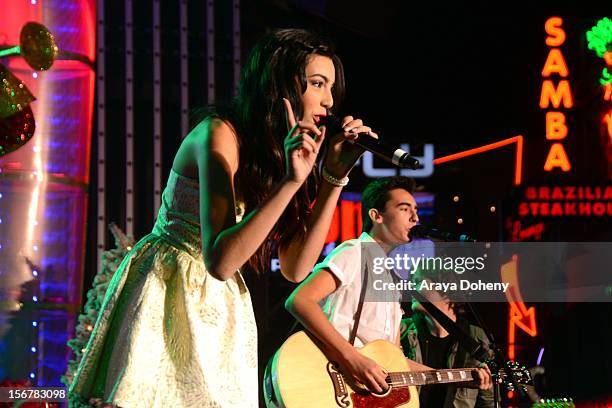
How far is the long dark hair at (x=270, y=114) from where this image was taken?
1764 millimetres

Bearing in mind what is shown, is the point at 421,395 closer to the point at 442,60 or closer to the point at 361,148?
the point at 361,148

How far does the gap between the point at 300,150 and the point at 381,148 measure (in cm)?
28

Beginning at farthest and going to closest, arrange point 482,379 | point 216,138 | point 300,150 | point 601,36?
1. point 601,36
2. point 482,379
3. point 216,138
4. point 300,150

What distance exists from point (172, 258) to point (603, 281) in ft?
21.9

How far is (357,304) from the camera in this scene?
12.2ft

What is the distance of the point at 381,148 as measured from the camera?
68.8 inches

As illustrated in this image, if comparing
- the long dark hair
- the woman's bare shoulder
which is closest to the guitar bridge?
the long dark hair

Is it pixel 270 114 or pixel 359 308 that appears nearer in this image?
pixel 270 114

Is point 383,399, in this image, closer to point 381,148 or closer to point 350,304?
point 350,304

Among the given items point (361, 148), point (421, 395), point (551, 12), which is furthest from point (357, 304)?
point (551, 12)

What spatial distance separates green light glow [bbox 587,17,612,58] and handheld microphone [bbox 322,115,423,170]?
696 centimetres

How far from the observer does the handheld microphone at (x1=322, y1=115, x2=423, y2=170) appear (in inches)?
68.6

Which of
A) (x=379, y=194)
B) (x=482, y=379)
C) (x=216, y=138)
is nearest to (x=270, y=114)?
(x=216, y=138)

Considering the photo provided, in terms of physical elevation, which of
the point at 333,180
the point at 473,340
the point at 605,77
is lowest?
the point at 473,340
